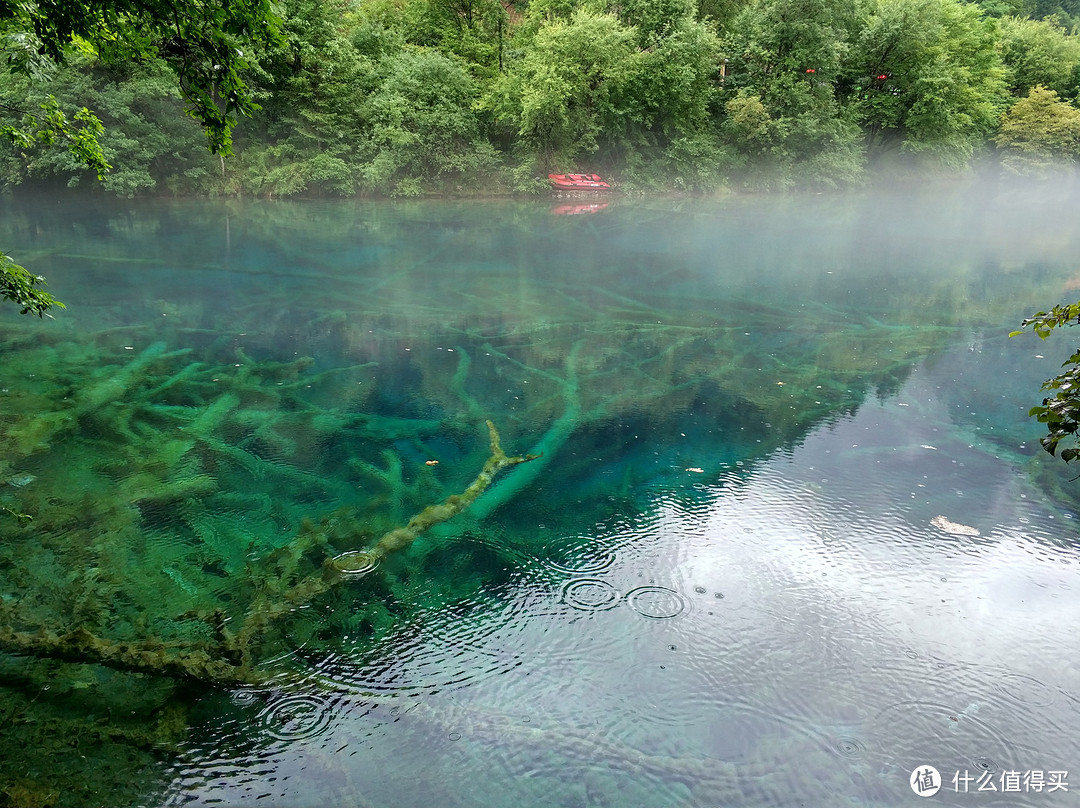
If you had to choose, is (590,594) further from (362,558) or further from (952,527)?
(952,527)

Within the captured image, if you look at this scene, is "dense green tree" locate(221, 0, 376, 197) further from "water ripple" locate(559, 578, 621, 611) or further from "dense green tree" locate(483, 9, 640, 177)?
"water ripple" locate(559, 578, 621, 611)

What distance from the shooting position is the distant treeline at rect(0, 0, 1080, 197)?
22844 millimetres

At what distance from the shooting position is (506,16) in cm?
2880

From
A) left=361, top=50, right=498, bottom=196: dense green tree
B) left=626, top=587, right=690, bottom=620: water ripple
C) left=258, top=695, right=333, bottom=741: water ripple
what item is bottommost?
left=626, top=587, right=690, bottom=620: water ripple

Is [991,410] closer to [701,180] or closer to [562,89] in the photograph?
[562,89]

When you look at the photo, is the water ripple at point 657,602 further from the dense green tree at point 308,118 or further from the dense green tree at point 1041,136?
the dense green tree at point 1041,136

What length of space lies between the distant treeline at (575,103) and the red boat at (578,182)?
0.62 metres

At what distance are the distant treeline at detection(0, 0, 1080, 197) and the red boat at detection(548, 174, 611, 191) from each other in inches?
24.5

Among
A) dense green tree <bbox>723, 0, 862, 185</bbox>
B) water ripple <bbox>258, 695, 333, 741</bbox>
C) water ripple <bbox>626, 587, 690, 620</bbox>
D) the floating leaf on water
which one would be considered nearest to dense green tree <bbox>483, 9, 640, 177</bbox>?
dense green tree <bbox>723, 0, 862, 185</bbox>

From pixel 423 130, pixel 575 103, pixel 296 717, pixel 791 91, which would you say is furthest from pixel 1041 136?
pixel 296 717

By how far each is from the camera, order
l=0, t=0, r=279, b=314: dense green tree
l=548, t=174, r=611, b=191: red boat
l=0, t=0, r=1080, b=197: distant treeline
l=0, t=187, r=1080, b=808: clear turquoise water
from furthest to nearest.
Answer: l=548, t=174, r=611, b=191: red boat, l=0, t=0, r=1080, b=197: distant treeline, l=0, t=187, r=1080, b=808: clear turquoise water, l=0, t=0, r=279, b=314: dense green tree

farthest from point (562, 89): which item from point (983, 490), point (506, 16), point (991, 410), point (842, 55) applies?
point (983, 490)

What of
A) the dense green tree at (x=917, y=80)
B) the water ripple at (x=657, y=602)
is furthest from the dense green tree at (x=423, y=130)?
the water ripple at (x=657, y=602)

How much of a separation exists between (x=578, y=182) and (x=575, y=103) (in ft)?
8.80
